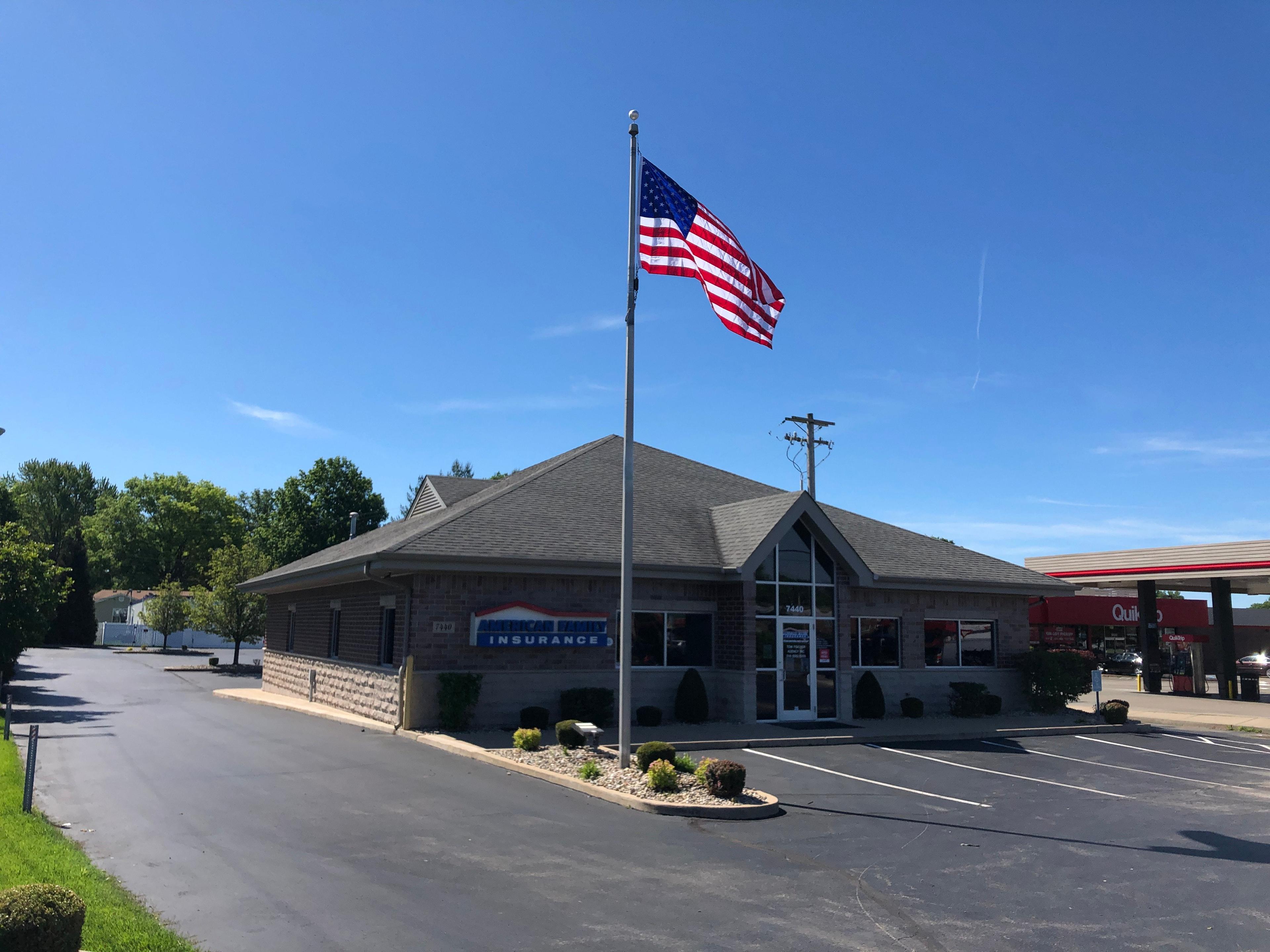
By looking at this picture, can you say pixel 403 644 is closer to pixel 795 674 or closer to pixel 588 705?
pixel 588 705

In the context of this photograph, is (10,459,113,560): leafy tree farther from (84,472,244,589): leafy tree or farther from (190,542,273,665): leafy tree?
(190,542,273,665): leafy tree

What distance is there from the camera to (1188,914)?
8.21 metres

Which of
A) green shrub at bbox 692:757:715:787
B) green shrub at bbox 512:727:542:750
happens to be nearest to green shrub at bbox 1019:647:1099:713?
green shrub at bbox 512:727:542:750

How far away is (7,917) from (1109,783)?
15.8 m

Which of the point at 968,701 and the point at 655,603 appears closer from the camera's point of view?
the point at 655,603

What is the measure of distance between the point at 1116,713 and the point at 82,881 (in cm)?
2379

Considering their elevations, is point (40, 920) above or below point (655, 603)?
below

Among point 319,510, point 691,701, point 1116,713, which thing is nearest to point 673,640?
point 691,701

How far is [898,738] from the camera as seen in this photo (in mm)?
20000

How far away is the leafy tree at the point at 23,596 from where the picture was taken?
23531 millimetres

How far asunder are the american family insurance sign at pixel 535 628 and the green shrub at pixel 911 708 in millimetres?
8565

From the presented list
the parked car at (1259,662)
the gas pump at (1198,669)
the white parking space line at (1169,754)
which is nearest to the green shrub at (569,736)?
the white parking space line at (1169,754)

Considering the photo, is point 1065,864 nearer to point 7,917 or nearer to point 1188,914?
point 1188,914


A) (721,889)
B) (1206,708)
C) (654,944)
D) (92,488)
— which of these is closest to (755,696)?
(721,889)
